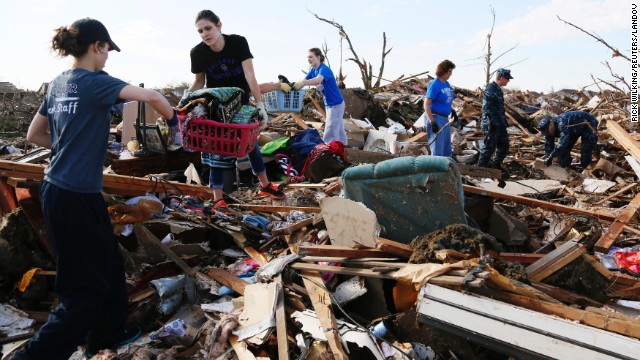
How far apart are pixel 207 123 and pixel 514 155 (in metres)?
7.32

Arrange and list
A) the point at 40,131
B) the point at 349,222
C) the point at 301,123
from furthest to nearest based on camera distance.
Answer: the point at 301,123 → the point at 349,222 → the point at 40,131

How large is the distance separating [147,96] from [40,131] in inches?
32.4

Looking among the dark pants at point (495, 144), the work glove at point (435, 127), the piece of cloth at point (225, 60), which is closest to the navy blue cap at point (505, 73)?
the dark pants at point (495, 144)

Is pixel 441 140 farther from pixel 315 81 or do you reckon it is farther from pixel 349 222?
pixel 349 222

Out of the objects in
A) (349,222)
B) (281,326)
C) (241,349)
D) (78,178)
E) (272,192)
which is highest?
(78,178)

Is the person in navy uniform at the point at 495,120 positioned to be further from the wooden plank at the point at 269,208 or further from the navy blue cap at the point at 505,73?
the wooden plank at the point at 269,208

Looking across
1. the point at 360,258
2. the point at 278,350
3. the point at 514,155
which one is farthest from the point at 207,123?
the point at 514,155

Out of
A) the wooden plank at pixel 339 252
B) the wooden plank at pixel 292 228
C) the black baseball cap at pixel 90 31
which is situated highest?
the black baseball cap at pixel 90 31

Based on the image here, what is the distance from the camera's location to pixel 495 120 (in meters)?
8.16

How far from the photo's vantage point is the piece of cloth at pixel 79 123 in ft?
8.71

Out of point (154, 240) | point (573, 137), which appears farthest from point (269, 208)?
point (573, 137)

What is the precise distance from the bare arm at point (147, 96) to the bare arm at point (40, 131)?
2.26ft

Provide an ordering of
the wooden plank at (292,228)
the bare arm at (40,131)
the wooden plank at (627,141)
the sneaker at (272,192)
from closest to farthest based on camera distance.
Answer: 1. the bare arm at (40,131)
2. the wooden plank at (292,228)
3. the sneaker at (272,192)
4. the wooden plank at (627,141)

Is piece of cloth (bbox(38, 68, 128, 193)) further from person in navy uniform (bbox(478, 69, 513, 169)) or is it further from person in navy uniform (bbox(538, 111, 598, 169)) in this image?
person in navy uniform (bbox(538, 111, 598, 169))
